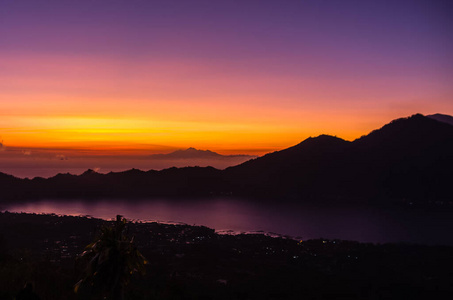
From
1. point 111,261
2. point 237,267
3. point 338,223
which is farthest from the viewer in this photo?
point 338,223

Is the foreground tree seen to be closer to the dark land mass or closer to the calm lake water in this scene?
the dark land mass

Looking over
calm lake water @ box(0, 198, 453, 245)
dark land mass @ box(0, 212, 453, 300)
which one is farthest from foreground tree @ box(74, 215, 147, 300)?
calm lake water @ box(0, 198, 453, 245)

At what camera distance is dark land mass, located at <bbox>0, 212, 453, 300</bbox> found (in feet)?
152

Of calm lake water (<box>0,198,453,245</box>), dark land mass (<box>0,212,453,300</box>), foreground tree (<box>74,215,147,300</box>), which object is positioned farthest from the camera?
calm lake water (<box>0,198,453,245</box>)

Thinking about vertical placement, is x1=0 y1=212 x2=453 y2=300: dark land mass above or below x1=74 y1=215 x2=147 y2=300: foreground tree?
below

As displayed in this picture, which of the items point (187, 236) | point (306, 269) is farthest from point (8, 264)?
point (187, 236)

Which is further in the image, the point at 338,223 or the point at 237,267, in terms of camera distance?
the point at 338,223

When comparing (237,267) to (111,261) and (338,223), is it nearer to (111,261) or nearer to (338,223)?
(111,261)

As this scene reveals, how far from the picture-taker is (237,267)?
7975cm

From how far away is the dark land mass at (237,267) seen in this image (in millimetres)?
46344

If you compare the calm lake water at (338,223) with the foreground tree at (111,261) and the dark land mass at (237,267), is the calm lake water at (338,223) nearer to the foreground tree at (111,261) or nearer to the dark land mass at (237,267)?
the dark land mass at (237,267)

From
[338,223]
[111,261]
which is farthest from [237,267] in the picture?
[338,223]

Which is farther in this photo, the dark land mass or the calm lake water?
the calm lake water

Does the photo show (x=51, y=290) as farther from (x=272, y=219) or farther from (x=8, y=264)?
(x=272, y=219)
